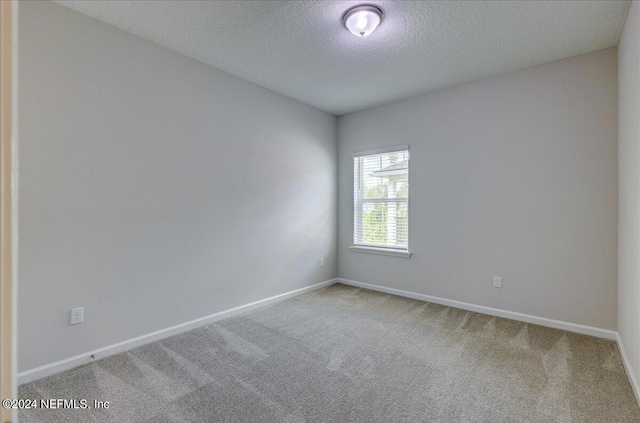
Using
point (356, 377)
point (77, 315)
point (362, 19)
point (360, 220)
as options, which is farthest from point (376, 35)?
point (77, 315)

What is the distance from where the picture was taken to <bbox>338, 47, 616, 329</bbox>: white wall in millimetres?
2775

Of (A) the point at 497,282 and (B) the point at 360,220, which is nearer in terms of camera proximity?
(A) the point at 497,282

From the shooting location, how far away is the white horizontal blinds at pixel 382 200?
410cm

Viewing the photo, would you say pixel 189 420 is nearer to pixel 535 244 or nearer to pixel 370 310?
pixel 370 310

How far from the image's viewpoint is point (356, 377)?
2.13 m

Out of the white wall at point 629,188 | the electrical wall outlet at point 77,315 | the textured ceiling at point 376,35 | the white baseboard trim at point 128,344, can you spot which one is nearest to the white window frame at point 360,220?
the textured ceiling at point 376,35

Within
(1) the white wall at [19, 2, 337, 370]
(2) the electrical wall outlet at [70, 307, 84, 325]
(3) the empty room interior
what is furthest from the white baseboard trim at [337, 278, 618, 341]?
(2) the electrical wall outlet at [70, 307, 84, 325]

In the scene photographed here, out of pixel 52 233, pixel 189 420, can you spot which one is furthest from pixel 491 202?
pixel 52 233

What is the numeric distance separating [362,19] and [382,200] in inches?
96.8

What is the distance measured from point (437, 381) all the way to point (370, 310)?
1.44m

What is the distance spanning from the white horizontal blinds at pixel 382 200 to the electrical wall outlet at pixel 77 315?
10.7ft

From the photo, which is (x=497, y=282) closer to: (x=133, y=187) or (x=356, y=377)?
(x=356, y=377)

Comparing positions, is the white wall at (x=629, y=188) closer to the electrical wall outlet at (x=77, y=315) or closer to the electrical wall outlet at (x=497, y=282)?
the electrical wall outlet at (x=497, y=282)
